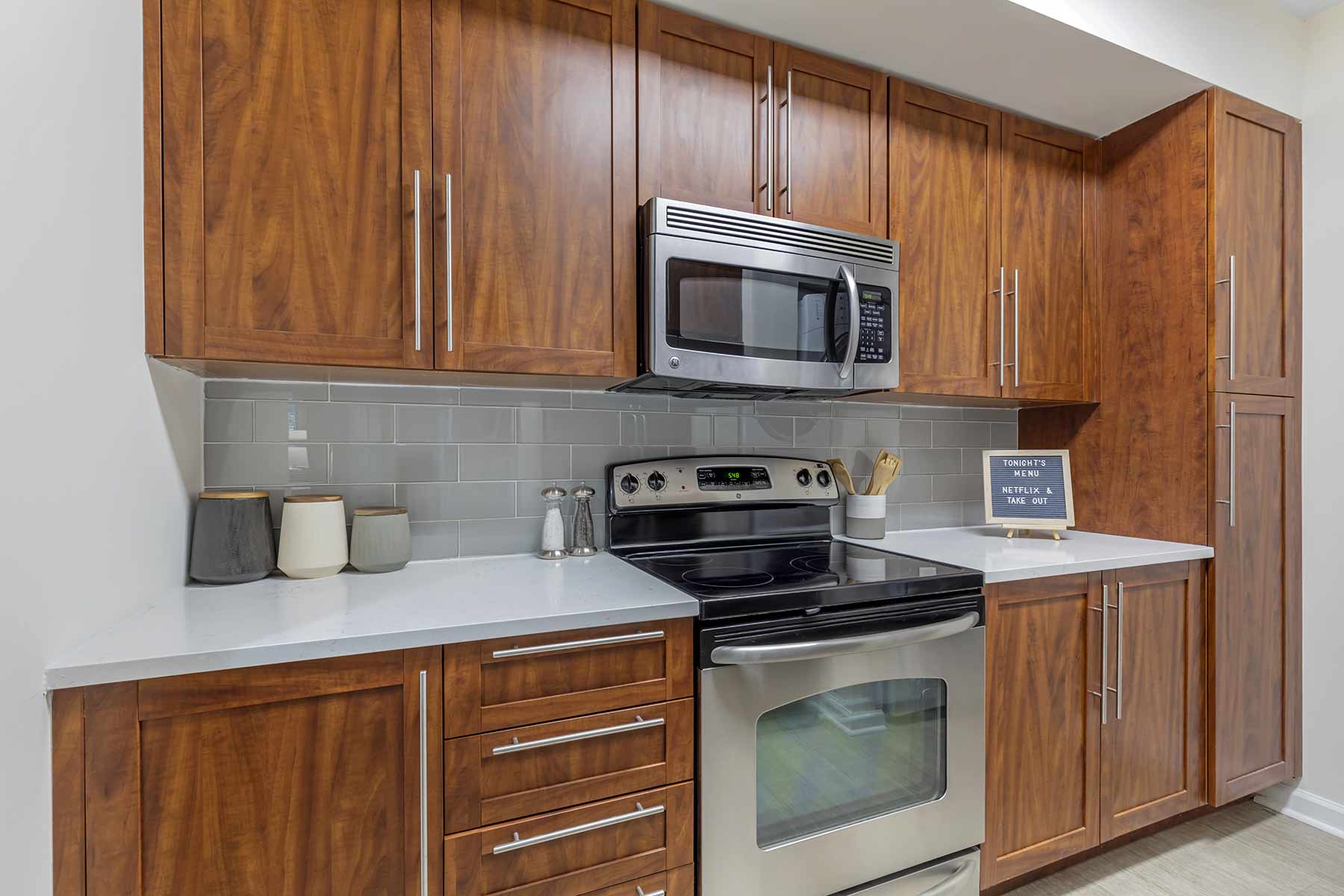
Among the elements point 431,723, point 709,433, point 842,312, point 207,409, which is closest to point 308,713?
point 431,723

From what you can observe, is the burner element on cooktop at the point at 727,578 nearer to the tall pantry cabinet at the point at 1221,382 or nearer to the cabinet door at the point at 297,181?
the cabinet door at the point at 297,181

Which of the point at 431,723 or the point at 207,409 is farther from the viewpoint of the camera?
the point at 207,409

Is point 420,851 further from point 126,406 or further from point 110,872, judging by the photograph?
point 126,406

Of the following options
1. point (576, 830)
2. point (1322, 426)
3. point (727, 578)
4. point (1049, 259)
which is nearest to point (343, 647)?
point (576, 830)

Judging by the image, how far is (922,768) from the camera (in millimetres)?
1517

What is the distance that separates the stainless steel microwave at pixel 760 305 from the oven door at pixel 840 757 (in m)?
0.67

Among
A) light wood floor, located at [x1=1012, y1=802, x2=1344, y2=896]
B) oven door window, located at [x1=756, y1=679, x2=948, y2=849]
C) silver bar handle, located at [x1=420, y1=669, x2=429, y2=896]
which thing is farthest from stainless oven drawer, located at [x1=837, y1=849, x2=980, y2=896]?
silver bar handle, located at [x1=420, y1=669, x2=429, y2=896]

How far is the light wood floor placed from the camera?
1.79 meters

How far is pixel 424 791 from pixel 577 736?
0.27 m

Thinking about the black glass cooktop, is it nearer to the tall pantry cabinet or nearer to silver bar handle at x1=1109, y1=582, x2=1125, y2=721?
silver bar handle at x1=1109, y1=582, x2=1125, y2=721

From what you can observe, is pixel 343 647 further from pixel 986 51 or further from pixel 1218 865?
pixel 1218 865

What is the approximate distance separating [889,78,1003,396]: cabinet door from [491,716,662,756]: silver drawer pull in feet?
4.02

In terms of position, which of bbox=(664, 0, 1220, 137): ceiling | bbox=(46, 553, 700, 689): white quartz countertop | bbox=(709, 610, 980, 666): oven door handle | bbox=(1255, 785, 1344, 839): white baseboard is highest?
bbox=(664, 0, 1220, 137): ceiling

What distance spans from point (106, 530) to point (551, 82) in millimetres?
1253
